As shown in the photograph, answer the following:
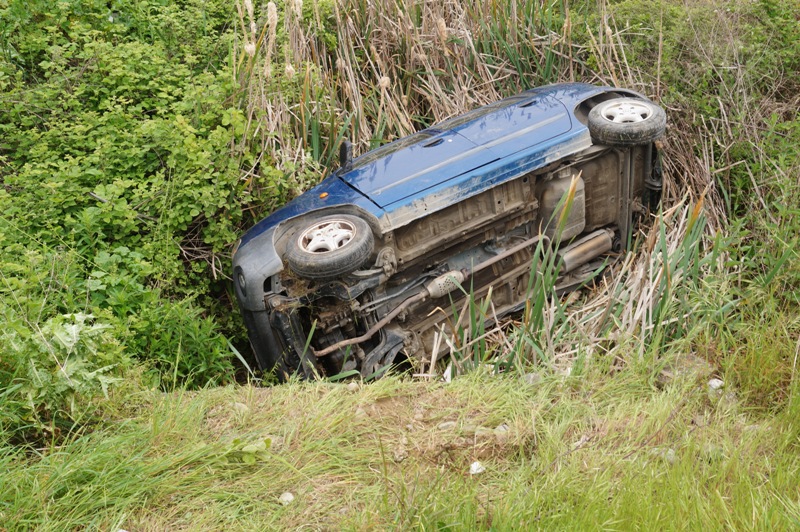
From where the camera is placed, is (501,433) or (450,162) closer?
(501,433)

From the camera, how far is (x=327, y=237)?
4910mm

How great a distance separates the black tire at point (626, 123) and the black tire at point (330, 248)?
2.02 meters

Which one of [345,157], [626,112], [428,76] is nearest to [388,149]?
[345,157]

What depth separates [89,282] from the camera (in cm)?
480

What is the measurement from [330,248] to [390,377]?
1.02 m

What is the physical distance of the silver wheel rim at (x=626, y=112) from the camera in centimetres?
582

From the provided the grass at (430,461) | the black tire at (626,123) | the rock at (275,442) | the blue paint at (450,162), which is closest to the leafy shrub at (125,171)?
the blue paint at (450,162)

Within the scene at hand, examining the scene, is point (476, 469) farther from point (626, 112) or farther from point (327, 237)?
point (626, 112)

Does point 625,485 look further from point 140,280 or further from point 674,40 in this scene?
point 674,40

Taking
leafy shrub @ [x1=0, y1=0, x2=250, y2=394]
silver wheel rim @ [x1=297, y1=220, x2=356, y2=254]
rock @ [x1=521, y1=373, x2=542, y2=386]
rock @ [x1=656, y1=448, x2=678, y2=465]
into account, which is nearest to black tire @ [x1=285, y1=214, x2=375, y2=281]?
silver wheel rim @ [x1=297, y1=220, x2=356, y2=254]

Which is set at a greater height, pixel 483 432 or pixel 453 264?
pixel 483 432

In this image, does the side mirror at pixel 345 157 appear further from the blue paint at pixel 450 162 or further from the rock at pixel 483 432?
the rock at pixel 483 432

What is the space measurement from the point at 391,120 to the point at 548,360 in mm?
3540

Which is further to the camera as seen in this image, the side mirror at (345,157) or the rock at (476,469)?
the side mirror at (345,157)
